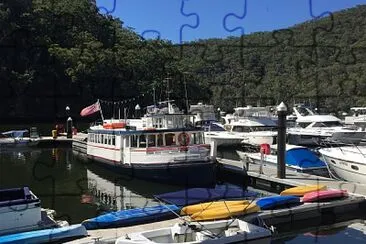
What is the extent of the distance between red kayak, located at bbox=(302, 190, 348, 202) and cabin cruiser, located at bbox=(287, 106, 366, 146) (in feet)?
46.1

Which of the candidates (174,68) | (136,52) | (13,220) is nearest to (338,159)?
(13,220)

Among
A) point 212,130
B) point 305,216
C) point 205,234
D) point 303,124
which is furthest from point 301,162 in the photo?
point 303,124

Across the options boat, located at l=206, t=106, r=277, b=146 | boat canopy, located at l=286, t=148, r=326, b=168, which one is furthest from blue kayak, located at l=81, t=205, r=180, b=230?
boat, located at l=206, t=106, r=277, b=146

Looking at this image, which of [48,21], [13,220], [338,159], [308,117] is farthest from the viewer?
[48,21]

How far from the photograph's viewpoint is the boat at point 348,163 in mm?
14312

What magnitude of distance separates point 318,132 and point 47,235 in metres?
22.4

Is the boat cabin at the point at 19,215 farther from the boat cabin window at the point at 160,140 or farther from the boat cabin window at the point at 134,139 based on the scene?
the boat cabin window at the point at 134,139

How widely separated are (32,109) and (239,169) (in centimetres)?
3149

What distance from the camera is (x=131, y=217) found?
10.2 m

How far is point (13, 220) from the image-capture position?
9.14 meters

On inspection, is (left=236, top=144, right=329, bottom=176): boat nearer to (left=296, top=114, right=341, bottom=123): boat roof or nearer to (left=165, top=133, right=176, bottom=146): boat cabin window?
(left=165, top=133, right=176, bottom=146): boat cabin window

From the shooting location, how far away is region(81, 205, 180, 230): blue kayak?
9.99 metres

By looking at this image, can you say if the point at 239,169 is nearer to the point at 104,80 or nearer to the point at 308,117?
the point at 308,117

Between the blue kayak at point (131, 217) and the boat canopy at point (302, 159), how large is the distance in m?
7.32
